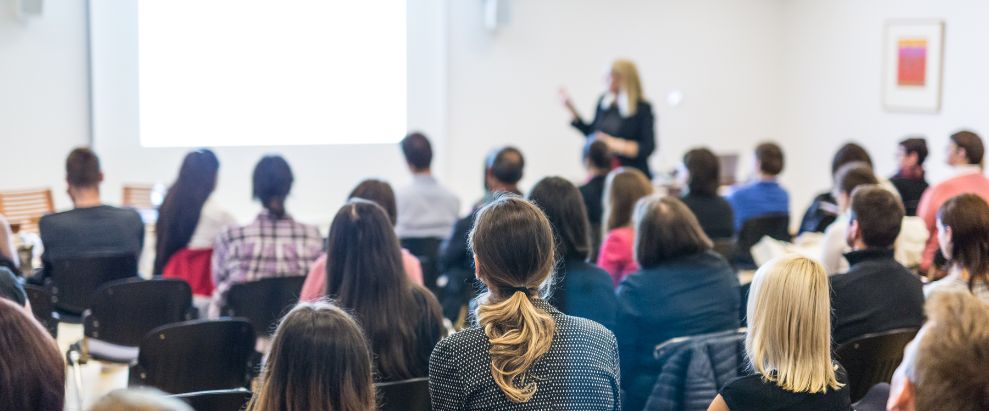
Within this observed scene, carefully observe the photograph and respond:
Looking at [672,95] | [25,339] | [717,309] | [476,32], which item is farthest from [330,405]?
[672,95]

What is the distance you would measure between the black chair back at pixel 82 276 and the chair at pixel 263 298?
704 mm

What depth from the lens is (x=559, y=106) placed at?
895 centimetres

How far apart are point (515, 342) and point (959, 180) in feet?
12.4

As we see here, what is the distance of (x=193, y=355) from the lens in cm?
344

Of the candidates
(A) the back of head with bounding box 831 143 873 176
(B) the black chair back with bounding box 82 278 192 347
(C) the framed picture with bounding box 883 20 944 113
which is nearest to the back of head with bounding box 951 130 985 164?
(A) the back of head with bounding box 831 143 873 176

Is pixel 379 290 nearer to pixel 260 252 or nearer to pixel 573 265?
pixel 573 265

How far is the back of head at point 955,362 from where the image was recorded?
5.84 feet

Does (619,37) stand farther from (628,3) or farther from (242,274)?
(242,274)

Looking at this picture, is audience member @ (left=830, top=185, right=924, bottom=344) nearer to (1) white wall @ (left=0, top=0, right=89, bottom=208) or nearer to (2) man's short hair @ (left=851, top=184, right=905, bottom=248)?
(2) man's short hair @ (left=851, top=184, right=905, bottom=248)

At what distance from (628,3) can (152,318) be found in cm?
604

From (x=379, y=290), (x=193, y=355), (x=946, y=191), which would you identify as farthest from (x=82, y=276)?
(x=946, y=191)

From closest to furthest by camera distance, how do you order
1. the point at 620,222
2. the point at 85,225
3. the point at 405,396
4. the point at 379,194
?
the point at 405,396, the point at 379,194, the point at 620,222, the point at 85,225

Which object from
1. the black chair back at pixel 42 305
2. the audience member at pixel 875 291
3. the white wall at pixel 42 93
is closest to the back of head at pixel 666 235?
the audience member at pixel 875 291

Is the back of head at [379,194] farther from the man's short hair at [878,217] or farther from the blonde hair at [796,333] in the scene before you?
the blonde hair at [796,333]
